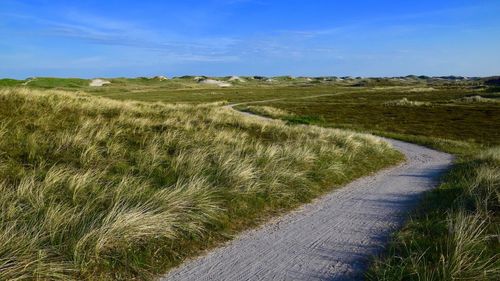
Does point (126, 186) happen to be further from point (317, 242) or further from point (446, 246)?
point (446, 246)

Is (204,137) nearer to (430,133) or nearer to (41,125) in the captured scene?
(41,125)

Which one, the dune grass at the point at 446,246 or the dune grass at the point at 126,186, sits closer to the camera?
the dune grass at the point at 446,246

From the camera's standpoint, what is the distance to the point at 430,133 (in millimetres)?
37281

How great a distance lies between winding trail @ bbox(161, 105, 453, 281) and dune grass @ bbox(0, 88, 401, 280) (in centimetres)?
45

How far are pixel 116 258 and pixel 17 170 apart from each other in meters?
4.39

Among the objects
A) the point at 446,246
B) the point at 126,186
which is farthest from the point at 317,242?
the point at 126,186

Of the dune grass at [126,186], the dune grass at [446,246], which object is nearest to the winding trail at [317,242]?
the dune grass at [446,246]

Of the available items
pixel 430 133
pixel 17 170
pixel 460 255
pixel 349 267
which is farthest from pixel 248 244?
pixel 430 133

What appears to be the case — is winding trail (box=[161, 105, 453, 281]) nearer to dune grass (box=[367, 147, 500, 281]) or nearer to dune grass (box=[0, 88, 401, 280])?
dune grass (box=[367, 147, 500, 281])

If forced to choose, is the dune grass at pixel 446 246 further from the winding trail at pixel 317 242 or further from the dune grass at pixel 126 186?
the dune grass at pixel 126 186

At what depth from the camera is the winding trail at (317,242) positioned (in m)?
5.15

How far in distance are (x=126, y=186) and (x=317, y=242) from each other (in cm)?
347

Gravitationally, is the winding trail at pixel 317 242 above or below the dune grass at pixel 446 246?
below

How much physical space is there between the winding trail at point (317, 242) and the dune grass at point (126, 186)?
452mm
